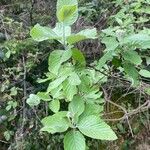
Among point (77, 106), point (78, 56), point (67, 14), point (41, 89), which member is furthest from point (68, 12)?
point (41, 89)

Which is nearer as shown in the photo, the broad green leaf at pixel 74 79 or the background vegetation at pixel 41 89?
the broad green leaf at pixel 74 79

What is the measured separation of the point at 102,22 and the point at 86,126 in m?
2.05

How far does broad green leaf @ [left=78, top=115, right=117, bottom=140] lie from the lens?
3.05 ft

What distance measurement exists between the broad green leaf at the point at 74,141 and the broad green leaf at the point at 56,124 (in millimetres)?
29

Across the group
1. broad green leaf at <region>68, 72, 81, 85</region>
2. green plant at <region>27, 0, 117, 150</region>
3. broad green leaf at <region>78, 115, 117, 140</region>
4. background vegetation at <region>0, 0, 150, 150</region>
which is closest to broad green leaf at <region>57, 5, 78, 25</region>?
green plant at <region>27, 0, 117, 150</region>

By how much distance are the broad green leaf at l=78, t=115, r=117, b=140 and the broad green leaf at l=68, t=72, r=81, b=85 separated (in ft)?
0.34

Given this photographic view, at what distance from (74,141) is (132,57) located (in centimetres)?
29

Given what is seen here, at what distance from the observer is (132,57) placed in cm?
100

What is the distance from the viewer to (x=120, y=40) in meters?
1.02

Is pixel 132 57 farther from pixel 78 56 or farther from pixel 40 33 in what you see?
pixel 40 33

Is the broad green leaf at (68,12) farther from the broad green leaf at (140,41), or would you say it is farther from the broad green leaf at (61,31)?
the broad green leaf at (140,41)

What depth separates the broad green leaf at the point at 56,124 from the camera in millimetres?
986

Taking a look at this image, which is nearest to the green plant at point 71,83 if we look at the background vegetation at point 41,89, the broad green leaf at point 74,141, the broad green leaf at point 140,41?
the broad green leaf at point 74,141

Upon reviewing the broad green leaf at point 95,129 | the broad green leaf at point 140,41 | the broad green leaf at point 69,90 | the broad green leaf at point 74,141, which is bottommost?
the broad green leaf at point 74,141
